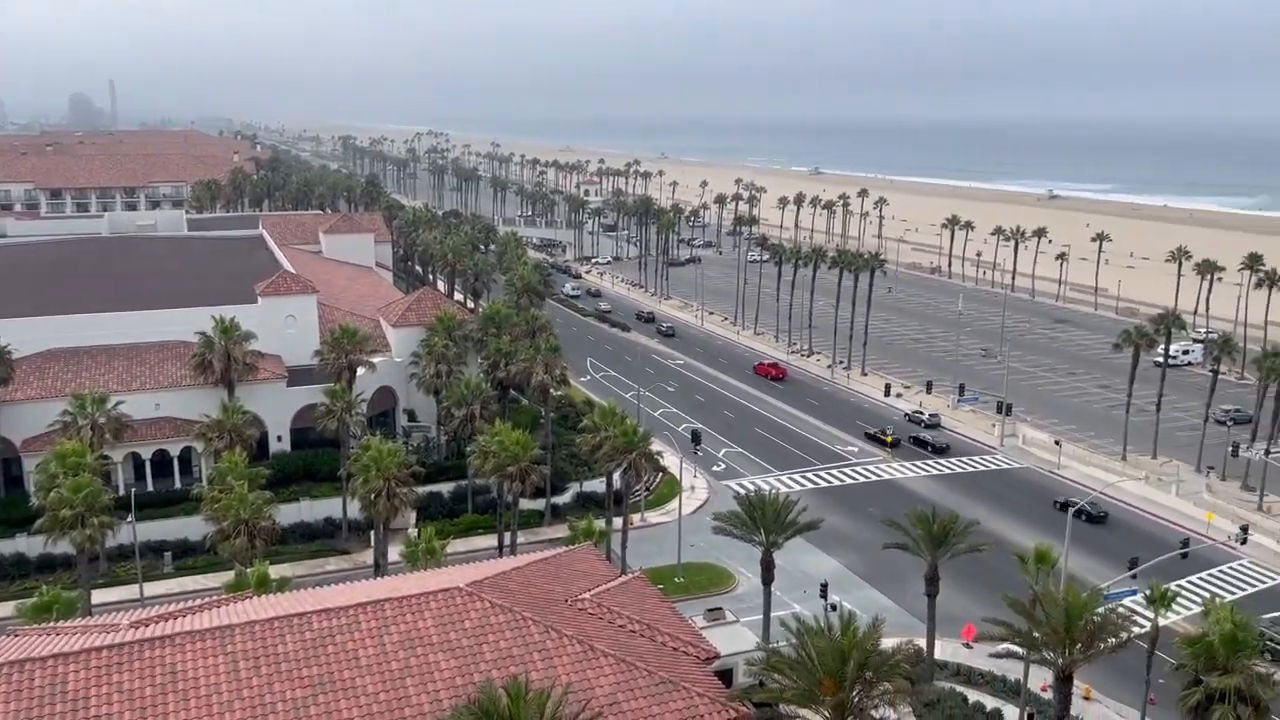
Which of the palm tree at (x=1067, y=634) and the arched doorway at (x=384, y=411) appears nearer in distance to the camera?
the palm tree at (x=1067, y=634)

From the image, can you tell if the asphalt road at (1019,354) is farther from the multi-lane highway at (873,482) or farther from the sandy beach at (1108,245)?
the multi-lane highway at (873,482)

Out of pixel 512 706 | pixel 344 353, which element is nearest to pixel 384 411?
pixel 344 353

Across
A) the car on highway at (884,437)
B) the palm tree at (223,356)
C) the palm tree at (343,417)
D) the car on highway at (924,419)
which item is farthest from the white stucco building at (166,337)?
the car on highway at (924,419)

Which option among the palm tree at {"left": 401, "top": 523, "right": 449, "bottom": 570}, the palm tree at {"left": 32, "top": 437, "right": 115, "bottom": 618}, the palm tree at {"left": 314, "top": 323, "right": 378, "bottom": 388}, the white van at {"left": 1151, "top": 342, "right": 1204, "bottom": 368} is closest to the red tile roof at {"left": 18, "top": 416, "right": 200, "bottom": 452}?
the palm tree at {"left": 314, "top": 323, "right": 378, "bottom": 388}

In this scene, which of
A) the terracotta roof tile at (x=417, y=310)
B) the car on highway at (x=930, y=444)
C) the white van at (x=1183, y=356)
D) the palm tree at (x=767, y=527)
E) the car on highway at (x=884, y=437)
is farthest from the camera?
the white van at (x=1183, y=356)

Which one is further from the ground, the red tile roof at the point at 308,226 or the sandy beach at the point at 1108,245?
the red tile roof at the point at 308,226
